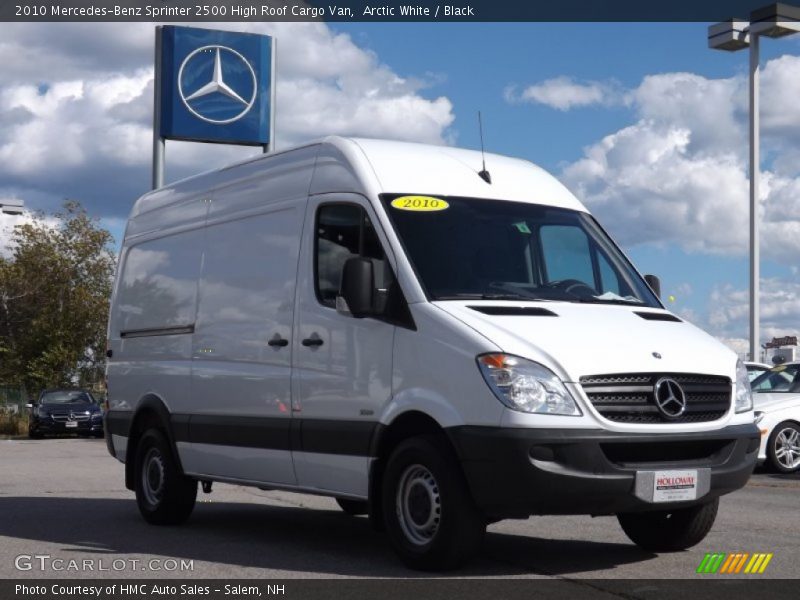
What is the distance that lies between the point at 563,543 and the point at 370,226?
278 centimetres

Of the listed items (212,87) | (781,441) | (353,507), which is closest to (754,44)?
(212,87)

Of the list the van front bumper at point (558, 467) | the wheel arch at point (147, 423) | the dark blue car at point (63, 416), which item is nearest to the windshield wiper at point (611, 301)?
the van front bumper at point (558, 467)

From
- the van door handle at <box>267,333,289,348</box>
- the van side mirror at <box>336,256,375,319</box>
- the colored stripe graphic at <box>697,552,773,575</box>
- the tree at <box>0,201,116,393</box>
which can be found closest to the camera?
the colored stripe graphic at <box>697,552,773,575</box>

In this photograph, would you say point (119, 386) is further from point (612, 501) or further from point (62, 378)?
point (62, 378)

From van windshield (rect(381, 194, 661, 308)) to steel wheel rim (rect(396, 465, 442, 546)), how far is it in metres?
1.09

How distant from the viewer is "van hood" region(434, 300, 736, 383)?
7.73 m

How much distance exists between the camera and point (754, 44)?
110 feet

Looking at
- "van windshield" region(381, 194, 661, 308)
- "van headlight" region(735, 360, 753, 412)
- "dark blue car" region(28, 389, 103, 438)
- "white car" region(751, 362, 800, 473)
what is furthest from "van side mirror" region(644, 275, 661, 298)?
"dark blue car" region(28, 389, 103, 438)

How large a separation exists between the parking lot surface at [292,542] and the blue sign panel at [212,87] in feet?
39.0

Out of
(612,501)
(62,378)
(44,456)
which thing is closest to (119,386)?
(612,501)

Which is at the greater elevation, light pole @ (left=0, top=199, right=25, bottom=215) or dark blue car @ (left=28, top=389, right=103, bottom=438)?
light pole @ (left=0, top=199, right=25, bottom=215)

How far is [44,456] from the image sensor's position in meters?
24.2

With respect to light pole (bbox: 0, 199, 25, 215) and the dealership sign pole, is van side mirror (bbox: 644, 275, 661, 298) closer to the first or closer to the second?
the dealership sign pole

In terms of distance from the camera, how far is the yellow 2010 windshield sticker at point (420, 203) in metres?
8.91
